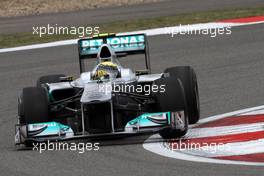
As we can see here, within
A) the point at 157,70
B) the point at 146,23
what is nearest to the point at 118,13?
the point at 146,23

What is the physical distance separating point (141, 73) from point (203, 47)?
7.25m

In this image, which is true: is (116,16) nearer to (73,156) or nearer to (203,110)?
(203,110)

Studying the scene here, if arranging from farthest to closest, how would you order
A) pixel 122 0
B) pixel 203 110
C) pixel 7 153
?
pixel 122 0 → pixel 203 110 → pixel 7 153

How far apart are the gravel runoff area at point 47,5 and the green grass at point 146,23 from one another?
6331 millimetres

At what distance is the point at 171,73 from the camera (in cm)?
1202

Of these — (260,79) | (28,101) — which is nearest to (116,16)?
(260,79)

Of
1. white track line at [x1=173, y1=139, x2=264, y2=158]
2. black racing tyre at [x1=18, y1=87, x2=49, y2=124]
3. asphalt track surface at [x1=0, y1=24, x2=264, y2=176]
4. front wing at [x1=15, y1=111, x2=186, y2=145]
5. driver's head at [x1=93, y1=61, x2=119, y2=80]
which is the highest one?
driver's head at [x1=93, y1=61, x2=119, y2=80]

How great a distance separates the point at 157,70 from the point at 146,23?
675cm

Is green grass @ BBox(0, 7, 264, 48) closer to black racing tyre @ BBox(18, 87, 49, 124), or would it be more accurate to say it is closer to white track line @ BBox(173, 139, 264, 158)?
black racing tyre @ BBox(18, 87, 49, 124)

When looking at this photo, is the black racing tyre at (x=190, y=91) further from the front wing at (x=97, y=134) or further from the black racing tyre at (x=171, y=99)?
the front wing at (x=97, y=134)

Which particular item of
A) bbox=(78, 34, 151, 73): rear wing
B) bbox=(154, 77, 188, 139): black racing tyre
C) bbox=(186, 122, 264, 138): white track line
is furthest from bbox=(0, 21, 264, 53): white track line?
bbox=(154, 77, 188, 139): black racing tyre

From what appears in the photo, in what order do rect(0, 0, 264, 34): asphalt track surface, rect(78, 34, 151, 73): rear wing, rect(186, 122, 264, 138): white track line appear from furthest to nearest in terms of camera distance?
rect(0, 0, 264, 34): asphalt track surface < rect(78, 34, 151, 73): rear wing < rect(186, 122, 264, 138): white track line

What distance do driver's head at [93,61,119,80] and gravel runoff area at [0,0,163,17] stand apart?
19.1m

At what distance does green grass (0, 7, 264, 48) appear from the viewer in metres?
22.5
